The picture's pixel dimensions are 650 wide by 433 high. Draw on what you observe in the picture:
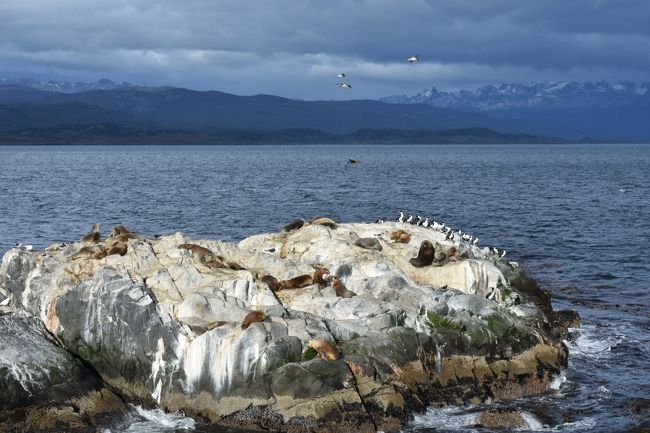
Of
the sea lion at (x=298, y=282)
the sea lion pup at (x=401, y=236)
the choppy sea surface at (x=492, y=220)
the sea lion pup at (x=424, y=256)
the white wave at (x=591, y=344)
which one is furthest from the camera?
the sea lion pup at (x=401, y=236)

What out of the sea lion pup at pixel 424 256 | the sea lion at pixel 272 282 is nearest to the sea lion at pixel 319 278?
the sea lion at pixel 272 282

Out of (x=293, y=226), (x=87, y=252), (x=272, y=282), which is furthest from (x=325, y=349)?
(x=293, y=226)

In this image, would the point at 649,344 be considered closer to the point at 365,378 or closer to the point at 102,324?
the point at 365,378

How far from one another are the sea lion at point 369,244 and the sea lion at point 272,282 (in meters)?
5.06

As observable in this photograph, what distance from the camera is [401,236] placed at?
3281 cm

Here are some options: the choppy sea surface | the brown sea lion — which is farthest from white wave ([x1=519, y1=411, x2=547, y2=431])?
the brown sea lion

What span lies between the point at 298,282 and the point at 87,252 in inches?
273

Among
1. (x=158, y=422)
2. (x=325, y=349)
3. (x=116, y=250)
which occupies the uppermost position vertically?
(x=116, y=250)

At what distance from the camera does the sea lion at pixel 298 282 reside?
2653 cm

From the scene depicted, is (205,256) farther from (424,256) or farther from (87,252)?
(424,256)

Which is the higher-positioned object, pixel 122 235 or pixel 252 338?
pixel 122 235

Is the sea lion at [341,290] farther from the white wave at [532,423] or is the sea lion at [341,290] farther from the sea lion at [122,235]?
the sea lion at [122,235]

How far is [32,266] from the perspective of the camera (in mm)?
26266

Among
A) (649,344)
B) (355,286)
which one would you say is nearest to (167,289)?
(355,286)
